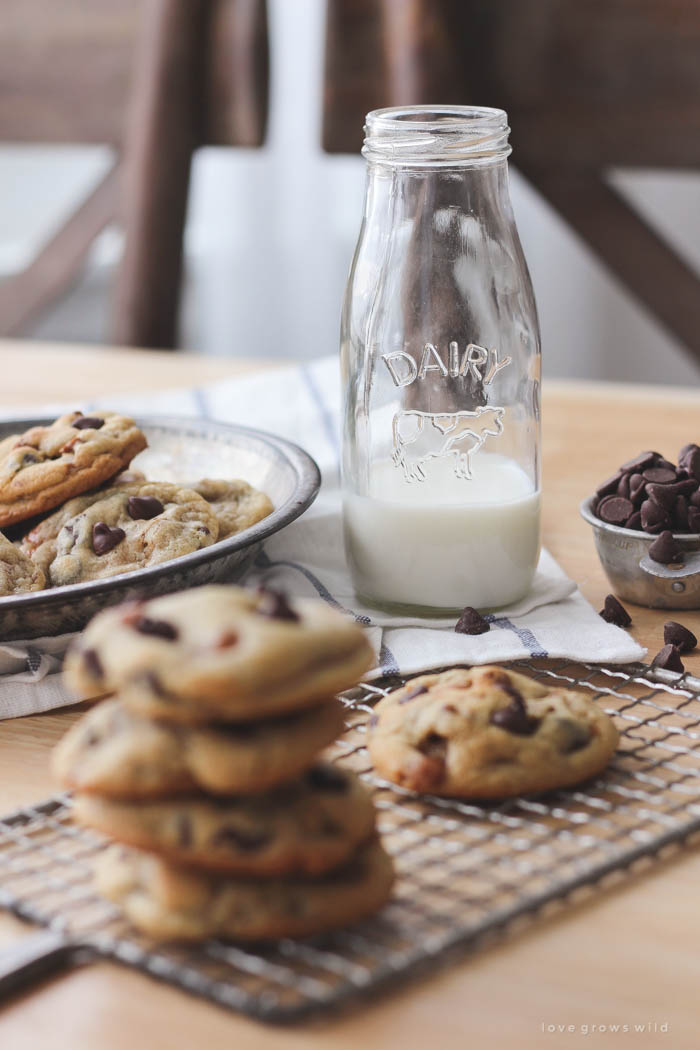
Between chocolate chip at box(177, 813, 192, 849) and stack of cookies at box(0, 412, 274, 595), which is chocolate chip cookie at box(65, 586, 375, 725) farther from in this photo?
stack of cookies at box(0, 412, 274, 595)

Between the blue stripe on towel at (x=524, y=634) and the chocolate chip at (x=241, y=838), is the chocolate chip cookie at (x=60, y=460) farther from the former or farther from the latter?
the chocolate chip at (x=241, y=838)

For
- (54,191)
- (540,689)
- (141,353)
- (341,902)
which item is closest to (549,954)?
(341,902)

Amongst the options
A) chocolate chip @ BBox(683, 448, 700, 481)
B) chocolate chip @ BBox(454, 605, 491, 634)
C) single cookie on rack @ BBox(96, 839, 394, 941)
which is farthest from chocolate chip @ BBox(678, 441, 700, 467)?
single cookie on rack @ BBox(96, 839, 394, 941)

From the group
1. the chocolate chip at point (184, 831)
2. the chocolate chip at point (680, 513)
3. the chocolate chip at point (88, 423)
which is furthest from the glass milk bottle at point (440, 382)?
the chocolate chip at point (184, 831)

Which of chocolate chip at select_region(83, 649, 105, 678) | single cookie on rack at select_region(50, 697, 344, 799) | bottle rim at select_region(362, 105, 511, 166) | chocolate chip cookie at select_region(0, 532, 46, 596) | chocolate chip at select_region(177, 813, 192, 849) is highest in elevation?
bottle rim at select_region(362, 105, 511, 166)

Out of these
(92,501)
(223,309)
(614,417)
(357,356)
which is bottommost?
(223,309)

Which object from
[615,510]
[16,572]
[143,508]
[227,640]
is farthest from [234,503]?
[227,640]

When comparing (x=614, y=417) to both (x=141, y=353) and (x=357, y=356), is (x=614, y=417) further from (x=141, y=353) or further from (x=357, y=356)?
(x=141, y=353)
